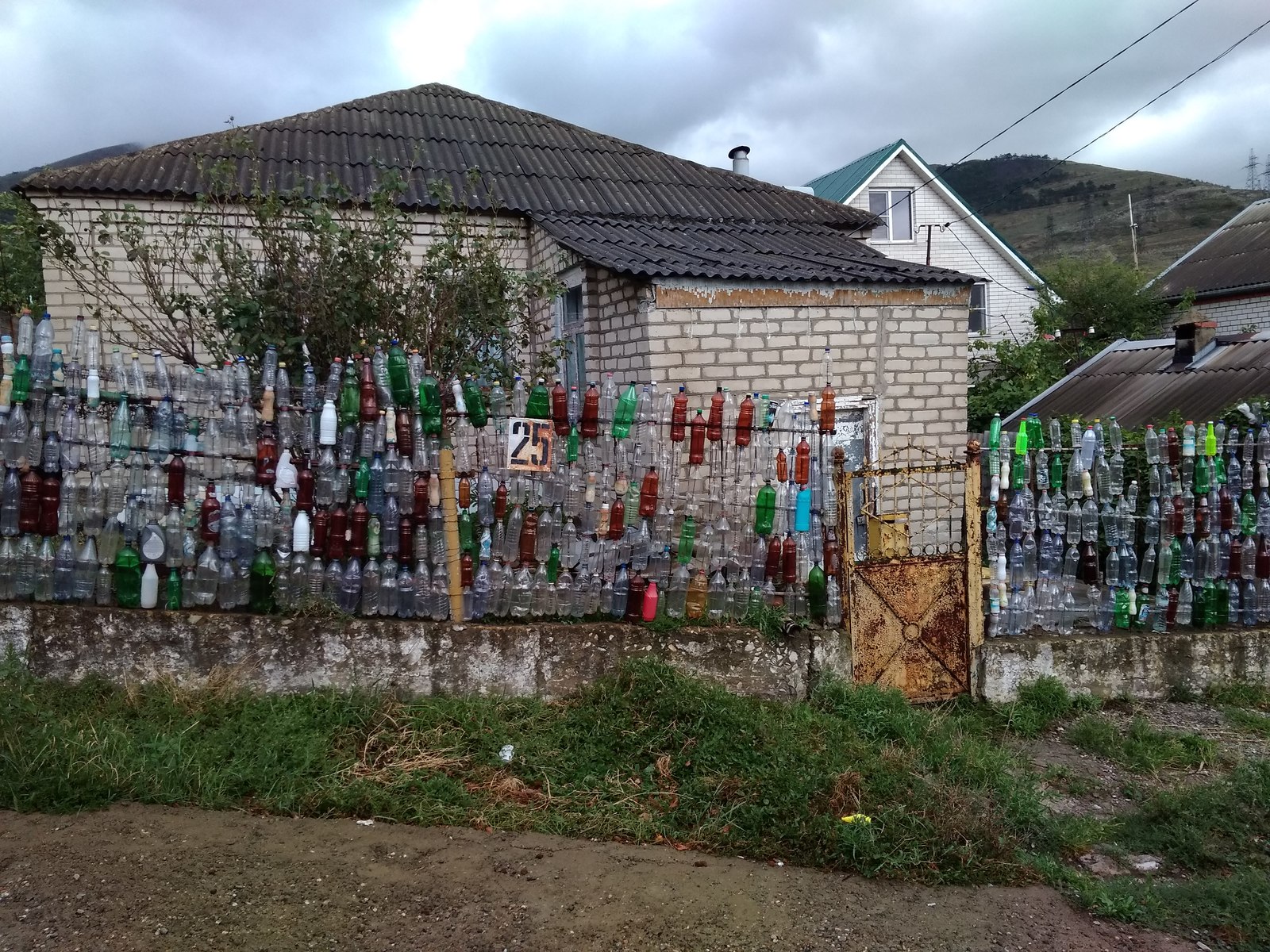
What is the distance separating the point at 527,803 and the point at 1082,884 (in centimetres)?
A: 239

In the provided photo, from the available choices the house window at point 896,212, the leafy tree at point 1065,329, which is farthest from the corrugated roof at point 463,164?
the house window at point 896,212

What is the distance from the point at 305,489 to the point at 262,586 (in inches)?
22.3

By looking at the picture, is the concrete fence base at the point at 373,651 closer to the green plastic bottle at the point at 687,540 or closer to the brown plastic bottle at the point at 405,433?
the green plastic bottle at the point at 687,540

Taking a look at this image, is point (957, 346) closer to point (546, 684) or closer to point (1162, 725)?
point (1162, 725)

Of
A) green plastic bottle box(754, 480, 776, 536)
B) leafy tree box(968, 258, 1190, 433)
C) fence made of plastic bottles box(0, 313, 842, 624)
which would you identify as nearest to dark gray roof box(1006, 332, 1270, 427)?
leafy tree box(968, 258, 1190, 433)

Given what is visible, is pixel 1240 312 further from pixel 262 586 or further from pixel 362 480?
pixel 262 586

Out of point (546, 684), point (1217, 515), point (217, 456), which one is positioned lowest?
point (546, 684)

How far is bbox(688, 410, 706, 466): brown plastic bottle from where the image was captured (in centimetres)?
536

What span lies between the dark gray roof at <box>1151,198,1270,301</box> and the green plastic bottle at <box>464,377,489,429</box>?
20.6 metres

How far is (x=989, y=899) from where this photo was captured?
3.72m

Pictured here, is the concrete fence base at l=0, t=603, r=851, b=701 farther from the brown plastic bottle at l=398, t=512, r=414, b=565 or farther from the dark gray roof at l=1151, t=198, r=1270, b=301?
the dark gray roof at l=1151, t=198, r=1270, b=301

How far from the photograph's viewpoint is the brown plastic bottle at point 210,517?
193 inches

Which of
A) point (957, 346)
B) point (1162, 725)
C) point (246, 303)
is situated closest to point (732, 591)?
point (1162, 725)

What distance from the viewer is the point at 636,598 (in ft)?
17.3
